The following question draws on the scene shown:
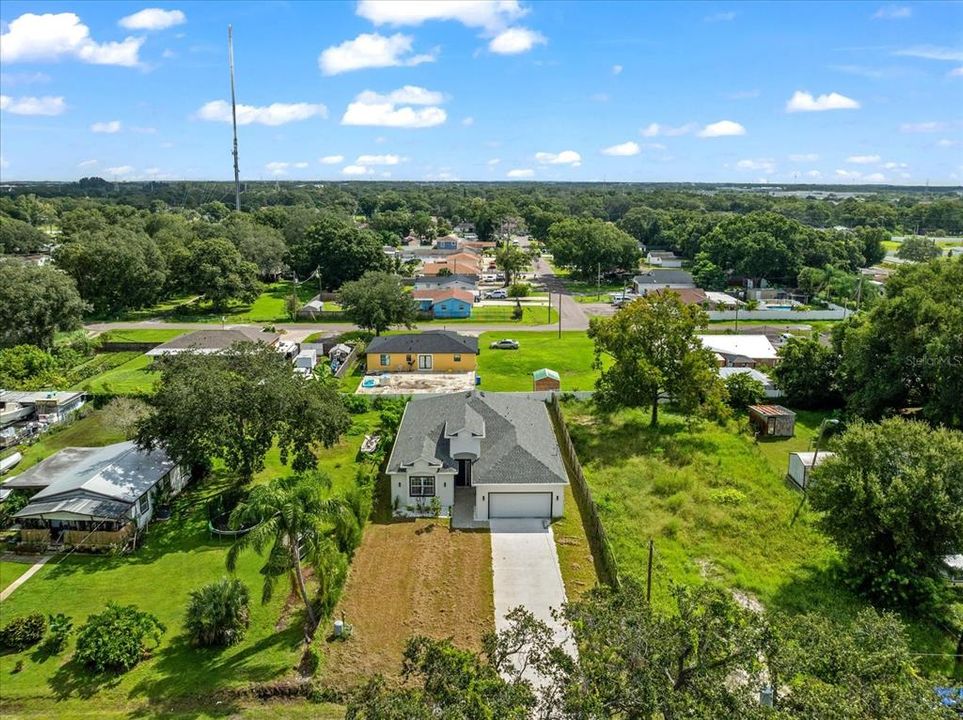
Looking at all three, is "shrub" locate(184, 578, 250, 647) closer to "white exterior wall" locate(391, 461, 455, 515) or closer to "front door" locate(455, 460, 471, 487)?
"white exterior wall" locate(391, 461, 455, 515)

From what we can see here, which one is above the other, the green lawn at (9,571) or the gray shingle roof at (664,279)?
the gray shingle roof at (664,279)

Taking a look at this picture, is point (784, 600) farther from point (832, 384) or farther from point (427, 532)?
point (832, 384)

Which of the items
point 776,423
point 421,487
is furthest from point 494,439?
point 776,423

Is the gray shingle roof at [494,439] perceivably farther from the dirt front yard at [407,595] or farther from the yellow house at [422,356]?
the yellow house at [422,356]

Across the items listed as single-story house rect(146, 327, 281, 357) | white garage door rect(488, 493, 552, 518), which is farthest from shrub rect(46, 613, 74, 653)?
single-story house rect(146, 327, 281, 357)

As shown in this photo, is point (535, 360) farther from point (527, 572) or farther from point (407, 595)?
point (407, 595)

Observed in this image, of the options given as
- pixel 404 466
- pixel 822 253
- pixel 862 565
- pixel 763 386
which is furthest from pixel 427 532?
pixel 822 253

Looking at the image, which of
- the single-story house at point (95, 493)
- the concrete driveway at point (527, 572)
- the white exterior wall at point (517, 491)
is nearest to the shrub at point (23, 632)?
the single-story house at point (95, 493)
